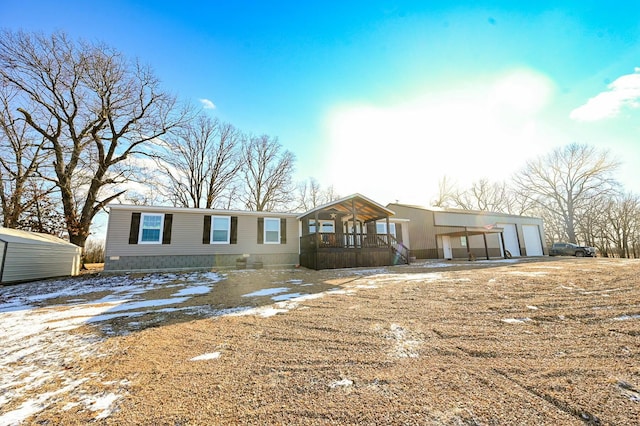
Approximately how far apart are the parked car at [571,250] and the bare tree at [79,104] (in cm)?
3252

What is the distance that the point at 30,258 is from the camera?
29.6ft

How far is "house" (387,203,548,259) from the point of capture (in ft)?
60.9

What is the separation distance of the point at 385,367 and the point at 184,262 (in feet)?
37.7

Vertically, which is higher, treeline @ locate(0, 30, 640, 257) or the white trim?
treeline @ locate(0, 30, 640, 257)

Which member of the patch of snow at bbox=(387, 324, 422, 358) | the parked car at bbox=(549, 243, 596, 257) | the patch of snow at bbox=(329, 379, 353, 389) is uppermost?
the parked car at bbox=(549, 243, 596, 257)

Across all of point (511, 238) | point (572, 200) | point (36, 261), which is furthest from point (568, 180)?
point (36, 261)

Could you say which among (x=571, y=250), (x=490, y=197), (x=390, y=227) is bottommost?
(x=571, y=250)

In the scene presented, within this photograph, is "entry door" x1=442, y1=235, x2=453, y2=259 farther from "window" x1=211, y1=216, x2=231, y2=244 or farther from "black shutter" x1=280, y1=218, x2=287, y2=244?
"window" x1=211, y1=216, x2=231, y2=244

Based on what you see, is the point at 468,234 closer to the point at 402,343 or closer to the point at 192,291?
the point at 402,343

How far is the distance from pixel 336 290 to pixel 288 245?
7.53m

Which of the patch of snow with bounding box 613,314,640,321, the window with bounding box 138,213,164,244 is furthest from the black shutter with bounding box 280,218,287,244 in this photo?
the patch of snow with bounding box 613,314,640,321

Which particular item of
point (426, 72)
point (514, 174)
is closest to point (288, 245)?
point (426, 72)

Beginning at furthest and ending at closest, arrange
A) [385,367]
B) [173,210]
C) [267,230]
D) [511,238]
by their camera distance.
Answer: [511,238] → [267,230] → [173,210] → [385,367]

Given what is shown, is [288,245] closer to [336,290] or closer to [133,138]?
[336,290]
